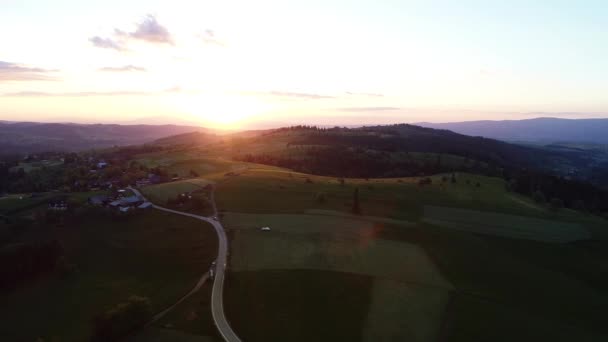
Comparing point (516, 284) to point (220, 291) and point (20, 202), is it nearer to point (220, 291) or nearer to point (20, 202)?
point (220, 291)

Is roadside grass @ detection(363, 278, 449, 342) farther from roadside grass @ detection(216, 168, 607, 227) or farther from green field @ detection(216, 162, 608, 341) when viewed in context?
roadside grass @ detection(216, 168, 607, 227)

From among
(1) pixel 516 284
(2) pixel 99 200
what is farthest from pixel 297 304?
(2) pixel 99 200

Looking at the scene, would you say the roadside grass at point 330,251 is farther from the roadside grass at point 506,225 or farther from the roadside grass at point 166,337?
the roadside grass at point 506,225

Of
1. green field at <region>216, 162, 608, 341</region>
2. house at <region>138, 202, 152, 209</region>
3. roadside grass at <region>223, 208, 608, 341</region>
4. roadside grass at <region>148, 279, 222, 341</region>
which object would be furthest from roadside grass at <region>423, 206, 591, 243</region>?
house at <region>138, 202, 152, 209</region>

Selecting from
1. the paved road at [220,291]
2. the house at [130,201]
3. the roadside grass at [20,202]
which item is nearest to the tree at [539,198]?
the paved road at [220,291]

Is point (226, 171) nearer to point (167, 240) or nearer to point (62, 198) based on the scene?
point (62, 198)

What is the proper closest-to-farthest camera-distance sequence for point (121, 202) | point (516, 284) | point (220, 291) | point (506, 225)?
point (220, 291)
point (516, 284)
point (506, 225)
point (121, 202)
